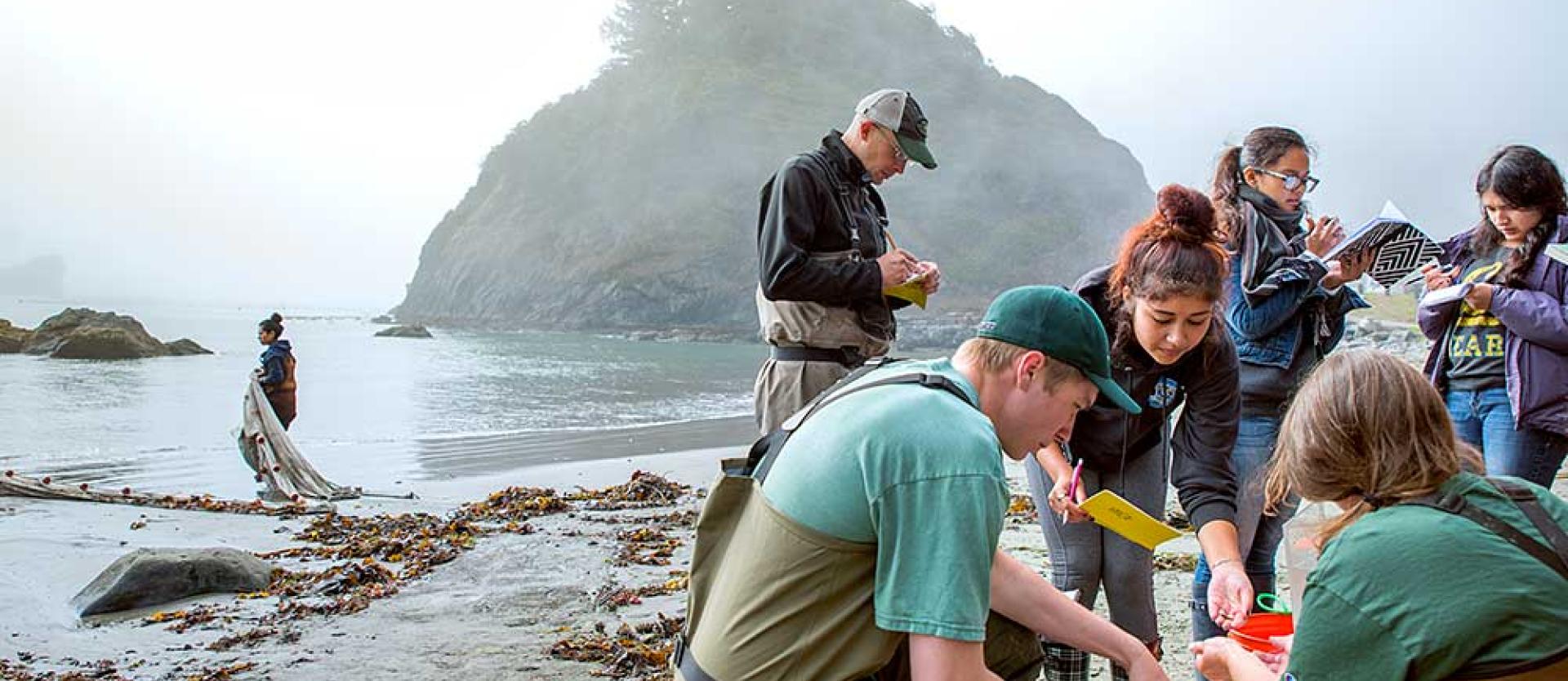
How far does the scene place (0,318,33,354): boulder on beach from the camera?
31603 mm

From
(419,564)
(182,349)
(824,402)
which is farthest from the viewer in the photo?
(182,349)

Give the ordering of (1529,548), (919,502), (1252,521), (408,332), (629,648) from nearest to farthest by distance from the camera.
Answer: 1. (1529,548)
2. (919,502)
3. (1252,521)
4. (629,648)
5. (408,332)

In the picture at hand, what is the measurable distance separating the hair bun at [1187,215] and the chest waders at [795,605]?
49.6 inches

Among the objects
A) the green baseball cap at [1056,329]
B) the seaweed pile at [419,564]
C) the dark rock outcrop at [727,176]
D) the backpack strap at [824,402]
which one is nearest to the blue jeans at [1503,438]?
the green baseball cap at [1056,329]

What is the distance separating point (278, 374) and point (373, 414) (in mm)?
10733

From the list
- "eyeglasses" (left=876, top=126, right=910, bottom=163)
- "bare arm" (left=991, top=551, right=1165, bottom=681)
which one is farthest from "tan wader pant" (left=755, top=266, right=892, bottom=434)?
"bare arm" (left=991, top=551, right=1165, bottom=681)

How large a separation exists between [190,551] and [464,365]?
103ft

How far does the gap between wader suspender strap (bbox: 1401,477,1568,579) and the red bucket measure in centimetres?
62

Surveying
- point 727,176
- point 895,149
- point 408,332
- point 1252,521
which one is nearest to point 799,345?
point 895,149

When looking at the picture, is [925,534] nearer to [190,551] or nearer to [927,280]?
[927,280]

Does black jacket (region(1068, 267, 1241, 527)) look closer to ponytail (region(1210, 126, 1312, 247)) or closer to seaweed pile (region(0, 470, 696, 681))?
ponytail (region(1210, 126, 1312, 247))

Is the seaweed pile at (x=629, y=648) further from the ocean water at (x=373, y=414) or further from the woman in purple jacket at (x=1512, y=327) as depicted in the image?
the ocean water at (x=373, y=414)

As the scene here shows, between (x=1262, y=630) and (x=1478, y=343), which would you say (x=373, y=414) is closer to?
(x=1478, y=343)

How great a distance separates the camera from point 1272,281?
3.44 metres
